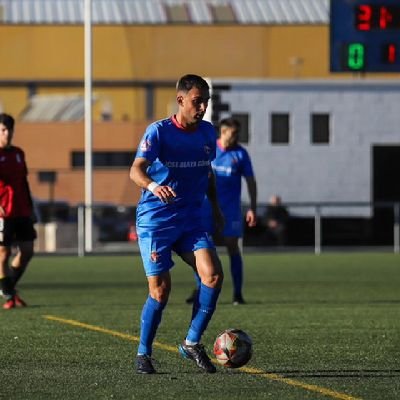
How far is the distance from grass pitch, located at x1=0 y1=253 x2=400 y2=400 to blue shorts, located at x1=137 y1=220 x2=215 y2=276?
0.71 meters

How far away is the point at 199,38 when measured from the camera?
75625mm

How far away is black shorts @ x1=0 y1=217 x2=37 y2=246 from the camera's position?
55.7 feet

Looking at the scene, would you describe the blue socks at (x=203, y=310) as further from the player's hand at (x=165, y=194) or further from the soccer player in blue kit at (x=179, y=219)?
the player's hand at (x=165, y=194)

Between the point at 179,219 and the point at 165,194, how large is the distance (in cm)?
64

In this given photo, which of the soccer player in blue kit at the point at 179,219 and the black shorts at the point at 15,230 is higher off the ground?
the soccer player in blue kit at the point at 179,219

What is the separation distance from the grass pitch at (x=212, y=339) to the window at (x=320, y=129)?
76.3 ft

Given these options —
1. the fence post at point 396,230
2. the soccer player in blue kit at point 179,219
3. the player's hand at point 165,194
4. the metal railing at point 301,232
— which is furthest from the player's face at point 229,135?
the fence post at point 396,230

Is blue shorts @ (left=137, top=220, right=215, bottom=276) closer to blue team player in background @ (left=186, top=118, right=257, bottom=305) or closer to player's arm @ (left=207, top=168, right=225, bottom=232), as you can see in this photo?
player's arm @ (left=207, top=168, right=225, bottom=232)

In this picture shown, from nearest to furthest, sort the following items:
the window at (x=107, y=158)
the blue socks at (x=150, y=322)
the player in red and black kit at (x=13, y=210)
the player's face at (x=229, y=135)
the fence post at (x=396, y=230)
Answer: the blue socks at (x=150, y=322), the player in red and black kit at (x=13, y=210), the player's face at (x=229, y=135), the fence post at (x=396, y=230), the window at (x=107, y=158)

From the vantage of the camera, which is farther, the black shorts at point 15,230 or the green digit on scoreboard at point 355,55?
the green digit on scoreboard at point 355,55

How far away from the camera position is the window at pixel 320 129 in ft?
157

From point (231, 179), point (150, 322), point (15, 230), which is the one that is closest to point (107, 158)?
point (231, 179)

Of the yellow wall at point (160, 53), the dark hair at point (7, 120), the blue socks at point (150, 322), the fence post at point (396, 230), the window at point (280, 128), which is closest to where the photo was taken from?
the blue socks at point (150, 322)

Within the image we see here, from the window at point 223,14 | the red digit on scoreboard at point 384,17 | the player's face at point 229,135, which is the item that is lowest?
the player's face at point 229,135
